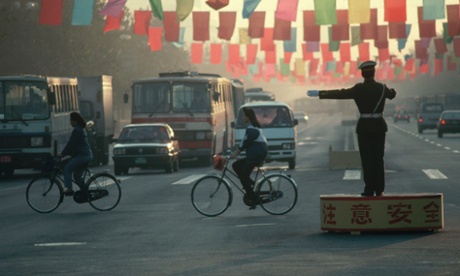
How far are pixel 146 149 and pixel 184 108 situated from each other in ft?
20.3

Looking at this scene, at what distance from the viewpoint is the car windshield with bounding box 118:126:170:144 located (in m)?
37.0

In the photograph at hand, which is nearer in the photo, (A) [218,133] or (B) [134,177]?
(B) [134,177]

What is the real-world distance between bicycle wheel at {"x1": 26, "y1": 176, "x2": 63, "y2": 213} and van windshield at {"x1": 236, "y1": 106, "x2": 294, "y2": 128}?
52.9ft

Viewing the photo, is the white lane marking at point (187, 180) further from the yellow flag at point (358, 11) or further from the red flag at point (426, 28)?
the red flag at point (426, 28)

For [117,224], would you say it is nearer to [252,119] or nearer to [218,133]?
[252,119]

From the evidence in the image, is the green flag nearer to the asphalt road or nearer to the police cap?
the asphalt road

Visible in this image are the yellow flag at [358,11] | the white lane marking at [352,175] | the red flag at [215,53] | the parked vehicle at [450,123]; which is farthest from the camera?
the parked vehicle at [450,123]

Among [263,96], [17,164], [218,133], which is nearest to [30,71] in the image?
[263,96]

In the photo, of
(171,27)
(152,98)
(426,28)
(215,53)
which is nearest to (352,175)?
(152,98)

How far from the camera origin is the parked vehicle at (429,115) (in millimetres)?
85312

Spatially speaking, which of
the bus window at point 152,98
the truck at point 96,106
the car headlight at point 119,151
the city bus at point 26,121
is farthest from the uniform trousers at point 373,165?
the truck at point 96,106

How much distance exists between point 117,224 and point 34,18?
175ft

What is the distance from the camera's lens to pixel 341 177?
3161cm

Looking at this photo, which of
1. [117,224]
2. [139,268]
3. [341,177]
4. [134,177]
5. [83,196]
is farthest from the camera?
[134,177]
